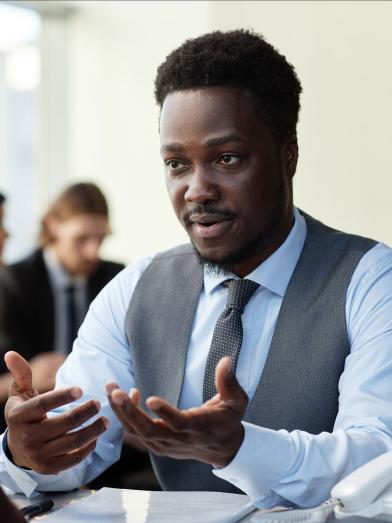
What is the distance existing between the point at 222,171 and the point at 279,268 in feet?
0.83

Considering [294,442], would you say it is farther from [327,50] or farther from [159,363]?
[327,50]

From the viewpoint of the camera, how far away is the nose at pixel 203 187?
1.59 m

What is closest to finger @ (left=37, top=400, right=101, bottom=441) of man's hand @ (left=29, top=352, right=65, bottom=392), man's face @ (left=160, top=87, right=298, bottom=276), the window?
man's face @ (left=160, top=87, right=298, bottom=276)

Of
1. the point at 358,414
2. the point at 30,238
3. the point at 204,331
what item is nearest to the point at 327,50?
the point at 204,331

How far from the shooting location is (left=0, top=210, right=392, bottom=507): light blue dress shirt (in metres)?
1.30

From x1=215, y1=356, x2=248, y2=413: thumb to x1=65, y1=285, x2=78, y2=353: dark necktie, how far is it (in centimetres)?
226

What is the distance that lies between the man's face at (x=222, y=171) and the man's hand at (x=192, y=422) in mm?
512

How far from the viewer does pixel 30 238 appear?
5.66 meters

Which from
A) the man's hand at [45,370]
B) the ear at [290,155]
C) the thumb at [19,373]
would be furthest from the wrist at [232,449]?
the man's hand at [45,370]

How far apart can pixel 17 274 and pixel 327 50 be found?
1.59 metres

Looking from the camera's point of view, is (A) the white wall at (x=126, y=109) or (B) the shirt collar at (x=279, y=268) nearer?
(B) the shirt collar at (x=279, y=268)

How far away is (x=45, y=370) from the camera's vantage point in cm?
308

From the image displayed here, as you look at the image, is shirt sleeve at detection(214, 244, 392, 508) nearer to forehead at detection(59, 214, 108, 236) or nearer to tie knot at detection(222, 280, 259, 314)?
tie knot at detection(222, 280, 259, 314)

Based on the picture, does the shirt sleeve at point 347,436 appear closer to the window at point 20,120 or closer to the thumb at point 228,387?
the thumb at point 228,387
